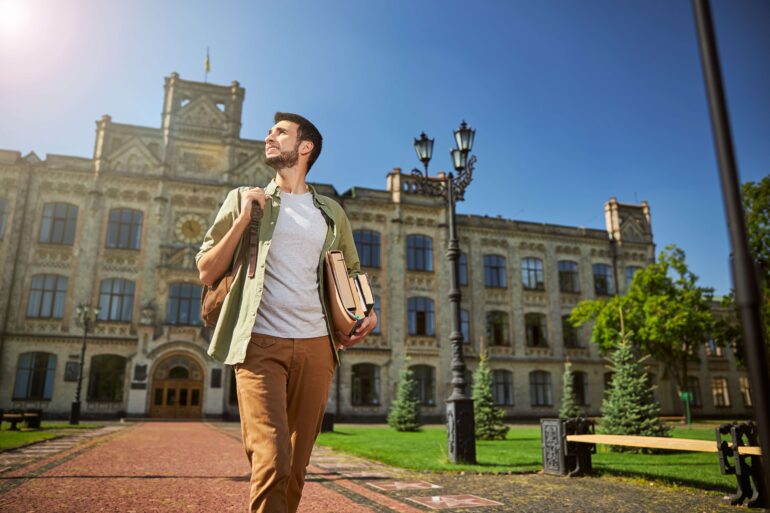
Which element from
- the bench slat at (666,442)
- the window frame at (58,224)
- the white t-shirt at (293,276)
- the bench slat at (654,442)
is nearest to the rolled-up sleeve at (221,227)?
the white t-shirt at (293,276)

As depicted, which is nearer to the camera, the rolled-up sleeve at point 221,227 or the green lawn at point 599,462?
the rolled-up sleeve at point 221,227

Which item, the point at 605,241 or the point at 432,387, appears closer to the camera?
the point at 432,387

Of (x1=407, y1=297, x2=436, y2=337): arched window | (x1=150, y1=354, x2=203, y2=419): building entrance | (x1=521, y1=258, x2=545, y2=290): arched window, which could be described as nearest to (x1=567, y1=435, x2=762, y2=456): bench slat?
(x1=150, y1=354, x2=203, y2=419): building entrance

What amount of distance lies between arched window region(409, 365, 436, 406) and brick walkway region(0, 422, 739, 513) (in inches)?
833

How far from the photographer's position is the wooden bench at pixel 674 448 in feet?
20.4

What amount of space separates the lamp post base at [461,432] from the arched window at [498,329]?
23.5 metres

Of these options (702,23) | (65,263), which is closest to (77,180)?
(65,263)

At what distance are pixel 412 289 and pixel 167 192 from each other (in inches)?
584

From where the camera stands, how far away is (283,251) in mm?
3121

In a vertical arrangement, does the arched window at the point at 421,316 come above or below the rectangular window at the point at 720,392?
above

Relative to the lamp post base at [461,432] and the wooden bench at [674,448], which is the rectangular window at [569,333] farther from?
the wooden bench at [674,448]

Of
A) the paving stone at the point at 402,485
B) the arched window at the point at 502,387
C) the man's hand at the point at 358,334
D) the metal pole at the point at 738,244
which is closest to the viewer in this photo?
the metal pole at the point at 738,244

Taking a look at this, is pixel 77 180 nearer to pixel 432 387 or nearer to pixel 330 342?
pixel 432 387

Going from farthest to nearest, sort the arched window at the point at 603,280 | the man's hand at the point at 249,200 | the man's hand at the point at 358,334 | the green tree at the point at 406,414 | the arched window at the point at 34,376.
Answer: the arched window at the point at 603,280
the arched window at the point at 34,376
the green tree at the point at 406,414
the man's hand at the point at 358,334
the man's hand at the point at 249,200
